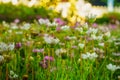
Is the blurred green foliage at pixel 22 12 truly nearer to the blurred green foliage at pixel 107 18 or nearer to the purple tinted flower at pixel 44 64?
the blurred green foliage at pixel 107 18

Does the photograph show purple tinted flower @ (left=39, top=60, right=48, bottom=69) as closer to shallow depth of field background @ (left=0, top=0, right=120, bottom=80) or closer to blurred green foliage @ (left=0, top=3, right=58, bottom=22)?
shallow depth of field background @ (left=0, top=0, right=120, bottom=80)

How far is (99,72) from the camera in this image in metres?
3.97

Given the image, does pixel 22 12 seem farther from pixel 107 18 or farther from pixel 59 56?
pixel 59 56

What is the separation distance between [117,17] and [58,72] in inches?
744

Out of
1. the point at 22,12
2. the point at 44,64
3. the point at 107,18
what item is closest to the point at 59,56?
the point at 44,64

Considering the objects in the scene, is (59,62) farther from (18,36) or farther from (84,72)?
(18,36)

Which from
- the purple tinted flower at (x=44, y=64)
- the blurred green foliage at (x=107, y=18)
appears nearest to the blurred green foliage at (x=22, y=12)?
the blurred green foliage at (x=107, y=18)

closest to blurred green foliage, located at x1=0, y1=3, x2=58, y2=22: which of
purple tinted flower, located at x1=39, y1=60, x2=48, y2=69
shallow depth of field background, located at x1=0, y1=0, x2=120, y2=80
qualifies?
shallow depth of field background, located at x1=0, y1=0, x2=120, y2=80

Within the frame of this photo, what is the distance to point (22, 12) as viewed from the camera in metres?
13.9

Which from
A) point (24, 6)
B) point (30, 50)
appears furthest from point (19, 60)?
point (24, 6)

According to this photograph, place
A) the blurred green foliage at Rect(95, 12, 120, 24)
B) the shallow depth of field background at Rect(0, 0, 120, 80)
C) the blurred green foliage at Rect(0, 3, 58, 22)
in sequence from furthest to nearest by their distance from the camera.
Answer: the blurred green foliage at Rect(95, 12, 120, 24) < the blurred green foliage at Rect(0, 3, 58, 22) < the shallow depth of field background at Rect(0, 0, 120, 80)

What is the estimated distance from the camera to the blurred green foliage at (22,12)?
1321cm

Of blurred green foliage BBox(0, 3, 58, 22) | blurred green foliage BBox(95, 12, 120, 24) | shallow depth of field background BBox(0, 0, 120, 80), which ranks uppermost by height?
shallow depth of field background BBox(0, 0, 120, 80)

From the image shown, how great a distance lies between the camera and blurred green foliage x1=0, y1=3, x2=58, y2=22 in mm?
13211
